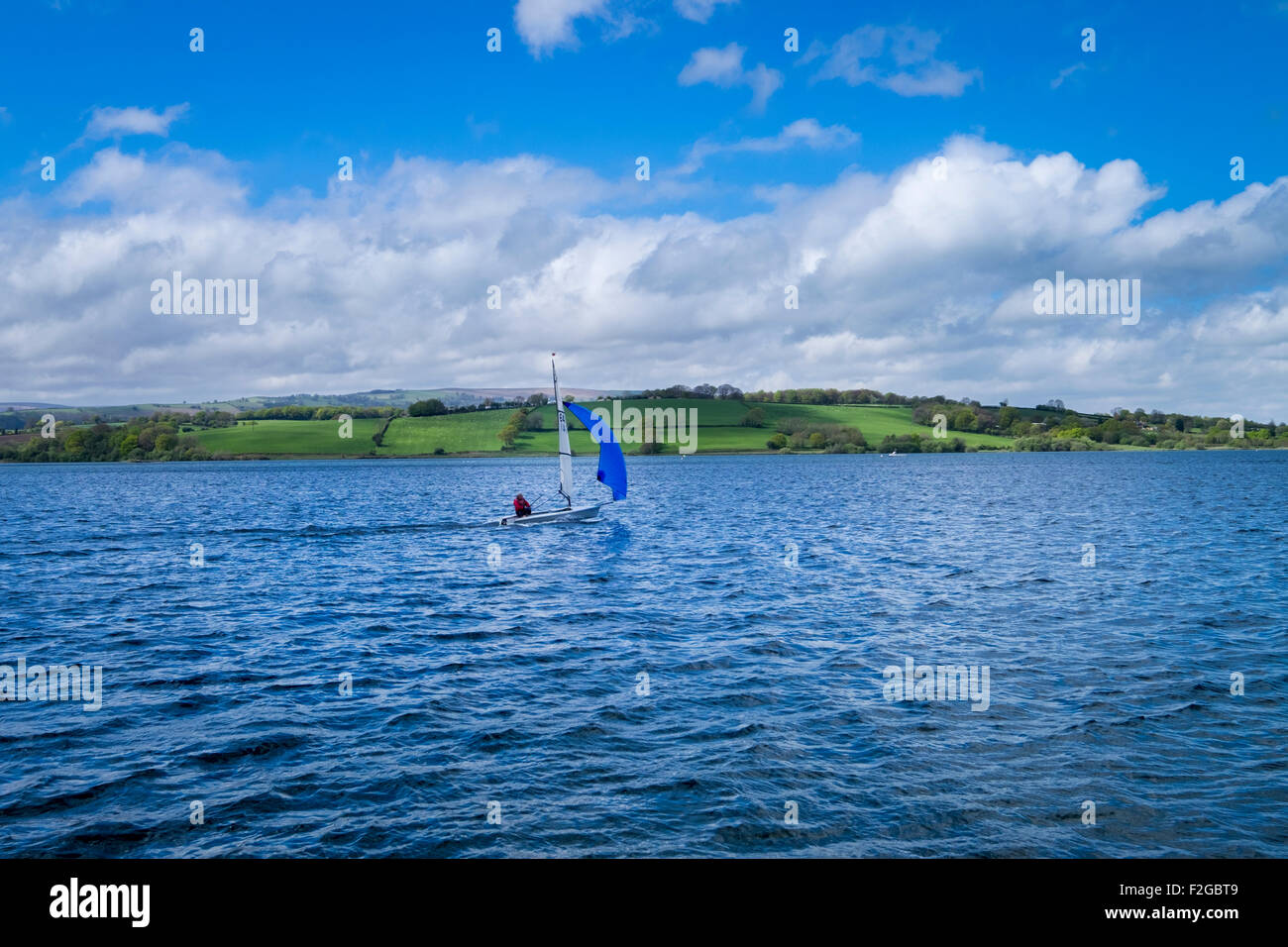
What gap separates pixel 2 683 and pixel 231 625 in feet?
26.1

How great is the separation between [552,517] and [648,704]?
37457mm

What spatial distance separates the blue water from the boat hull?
7773 millimetres

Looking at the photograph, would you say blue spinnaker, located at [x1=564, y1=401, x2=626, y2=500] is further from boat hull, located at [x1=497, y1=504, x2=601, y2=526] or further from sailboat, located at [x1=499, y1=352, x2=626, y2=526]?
boat hull, located at [x1=497, y1=504, x2=601, y2=526]

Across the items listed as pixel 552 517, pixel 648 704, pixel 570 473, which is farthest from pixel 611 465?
pixel 648 704

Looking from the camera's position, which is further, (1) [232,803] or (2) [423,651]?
(2) [423,651]

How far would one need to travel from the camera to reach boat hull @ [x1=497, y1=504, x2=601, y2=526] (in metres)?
55.9

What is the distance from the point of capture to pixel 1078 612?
29594mm

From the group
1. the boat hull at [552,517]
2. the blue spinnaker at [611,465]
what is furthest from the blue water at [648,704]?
the blue spinnaker at [611,465]

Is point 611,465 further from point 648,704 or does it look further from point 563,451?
point 648,704

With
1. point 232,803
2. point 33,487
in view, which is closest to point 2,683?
point 232,803

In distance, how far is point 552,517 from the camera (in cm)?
5644

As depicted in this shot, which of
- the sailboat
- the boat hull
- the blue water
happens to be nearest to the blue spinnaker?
the sailboat
